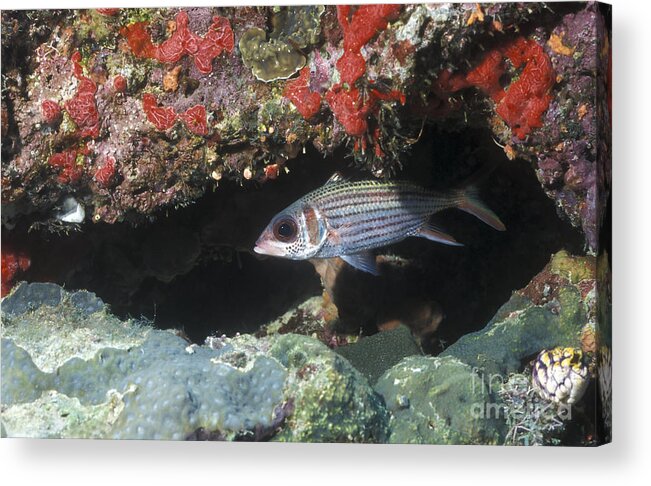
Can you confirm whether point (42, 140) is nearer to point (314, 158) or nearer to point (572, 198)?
point (314, 158)

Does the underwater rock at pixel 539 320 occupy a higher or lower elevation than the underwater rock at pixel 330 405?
higher

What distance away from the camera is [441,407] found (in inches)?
146

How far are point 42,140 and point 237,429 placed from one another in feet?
6.67

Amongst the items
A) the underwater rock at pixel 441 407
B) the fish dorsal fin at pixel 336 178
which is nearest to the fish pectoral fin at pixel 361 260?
the fish dorsal fin at pixel 336 178

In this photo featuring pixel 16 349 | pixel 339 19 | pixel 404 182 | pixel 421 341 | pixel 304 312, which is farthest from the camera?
pixel 304 312

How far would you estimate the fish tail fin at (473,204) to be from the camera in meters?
3.92

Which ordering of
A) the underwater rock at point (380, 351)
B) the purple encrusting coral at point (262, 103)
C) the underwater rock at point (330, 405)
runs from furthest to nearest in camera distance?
the underwater rock at point (380, 351), the underwater rock at point (330, 405), the purple encrusting coral at point (262, 103)

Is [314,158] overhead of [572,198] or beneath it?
overhead

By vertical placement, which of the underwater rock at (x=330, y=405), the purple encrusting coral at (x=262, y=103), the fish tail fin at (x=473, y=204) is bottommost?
the underwater rock at (x=330, y=405)

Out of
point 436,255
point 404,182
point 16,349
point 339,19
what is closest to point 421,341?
point 436,255

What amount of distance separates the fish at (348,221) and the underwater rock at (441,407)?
67 centimetres

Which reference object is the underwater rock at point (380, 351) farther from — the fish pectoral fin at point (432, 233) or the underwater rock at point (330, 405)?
the fish pectoral fin at point (432, 233)

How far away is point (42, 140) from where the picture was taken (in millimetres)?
3969

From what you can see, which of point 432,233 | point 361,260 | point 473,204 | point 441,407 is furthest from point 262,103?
point 441,407
